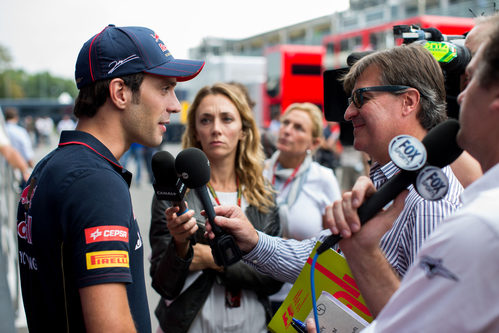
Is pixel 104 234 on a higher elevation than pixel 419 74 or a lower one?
lower

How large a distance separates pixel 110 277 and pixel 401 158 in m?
0.91

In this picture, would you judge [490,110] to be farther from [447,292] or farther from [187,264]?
[187,264]

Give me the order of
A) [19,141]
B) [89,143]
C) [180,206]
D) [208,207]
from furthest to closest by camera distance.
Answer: [19,141], [180,206], [208,207], [89,143]

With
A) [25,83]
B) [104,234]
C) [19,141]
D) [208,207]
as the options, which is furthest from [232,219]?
[25,83]

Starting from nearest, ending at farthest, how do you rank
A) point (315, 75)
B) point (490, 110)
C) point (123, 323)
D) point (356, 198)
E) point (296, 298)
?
point (490, 110)
point (356, 198)
point (123, 323)
point (296, 298)
point (315, 75)

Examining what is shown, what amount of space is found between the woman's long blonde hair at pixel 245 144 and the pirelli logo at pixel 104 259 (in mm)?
1474

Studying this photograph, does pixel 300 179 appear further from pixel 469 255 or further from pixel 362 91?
pixel 469 255

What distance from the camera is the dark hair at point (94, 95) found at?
1.82 meters

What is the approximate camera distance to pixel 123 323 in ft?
4.59

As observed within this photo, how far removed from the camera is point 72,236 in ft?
4.80

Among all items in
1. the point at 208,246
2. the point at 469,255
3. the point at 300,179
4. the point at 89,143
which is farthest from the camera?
the point at 300,179

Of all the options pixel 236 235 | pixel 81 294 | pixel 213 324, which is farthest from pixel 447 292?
pixel 213 324

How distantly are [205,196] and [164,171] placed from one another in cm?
24

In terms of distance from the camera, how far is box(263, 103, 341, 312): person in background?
3.57 meters
